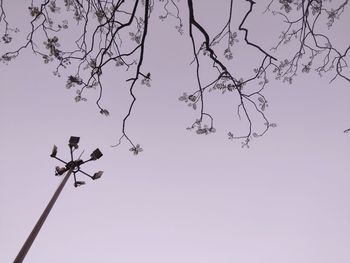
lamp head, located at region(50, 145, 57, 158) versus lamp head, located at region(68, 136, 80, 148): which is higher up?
lamp head, located at region(68, 136, 80, 148)

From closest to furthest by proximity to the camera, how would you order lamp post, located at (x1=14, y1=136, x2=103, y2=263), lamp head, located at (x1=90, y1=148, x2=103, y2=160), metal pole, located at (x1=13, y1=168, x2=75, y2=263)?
metal pole, located at (x1=13, y1=168, x2=75, y2=263) < lamp post, located at (x1=14, y1=136, x2=103, y2=263) < lamp head, located at (x1=90, y1=148, x2=103, y2=160)

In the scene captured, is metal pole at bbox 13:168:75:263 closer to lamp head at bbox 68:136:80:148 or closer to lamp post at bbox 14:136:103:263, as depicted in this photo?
lamp post at bbox 14:136:103:263

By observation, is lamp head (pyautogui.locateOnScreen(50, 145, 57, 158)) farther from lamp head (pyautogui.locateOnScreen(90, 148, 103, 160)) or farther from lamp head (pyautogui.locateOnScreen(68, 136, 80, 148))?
lamp head (pyautogui.locateOnScreen(90, 148, 103, 160))

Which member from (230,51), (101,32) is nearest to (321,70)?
(230,51)

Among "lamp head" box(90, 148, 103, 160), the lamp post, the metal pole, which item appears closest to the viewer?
the metal pole

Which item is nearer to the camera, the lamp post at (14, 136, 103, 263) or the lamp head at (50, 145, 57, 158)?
the lamp post at (14, 136, 103, 263)

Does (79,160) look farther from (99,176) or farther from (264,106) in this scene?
(264,106)

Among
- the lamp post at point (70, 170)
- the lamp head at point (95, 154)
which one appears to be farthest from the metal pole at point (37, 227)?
the lamp head at point (95, 154)

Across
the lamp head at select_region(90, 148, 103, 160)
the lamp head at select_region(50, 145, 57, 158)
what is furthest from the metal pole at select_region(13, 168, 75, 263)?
the lamp head at select_region(50, 145, 57, 158)

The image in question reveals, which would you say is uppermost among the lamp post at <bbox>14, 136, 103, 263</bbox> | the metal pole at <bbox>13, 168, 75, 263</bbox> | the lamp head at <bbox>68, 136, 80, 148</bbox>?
the lamp head at <bbox>68, 136, 80, 148</bbox>

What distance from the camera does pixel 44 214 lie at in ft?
14.9

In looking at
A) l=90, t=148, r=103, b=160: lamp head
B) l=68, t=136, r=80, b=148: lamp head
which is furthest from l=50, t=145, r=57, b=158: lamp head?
l=90, t=148, r=103, b=160: lamp head

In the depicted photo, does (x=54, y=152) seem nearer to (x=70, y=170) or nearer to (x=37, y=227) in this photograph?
(x=70, y=170)

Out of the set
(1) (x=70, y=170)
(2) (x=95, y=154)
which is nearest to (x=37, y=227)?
(1) (x=70, y=170)
